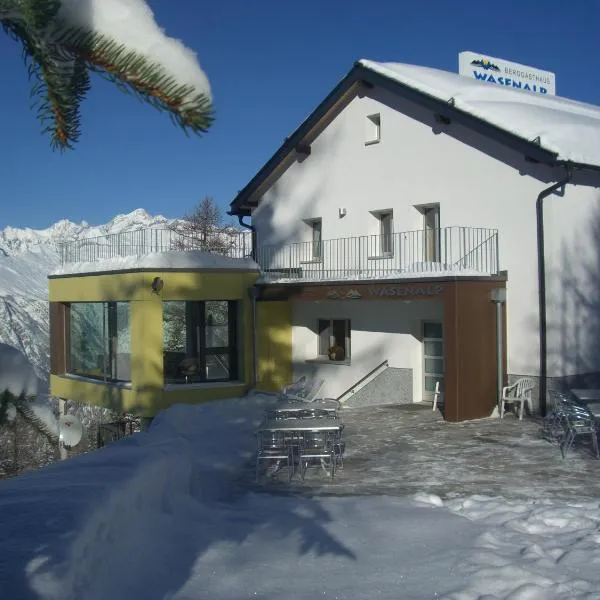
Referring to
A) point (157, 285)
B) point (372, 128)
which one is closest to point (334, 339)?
point (157, 285)

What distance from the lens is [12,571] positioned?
4160mm

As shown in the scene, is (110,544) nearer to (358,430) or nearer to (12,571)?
(12,571)

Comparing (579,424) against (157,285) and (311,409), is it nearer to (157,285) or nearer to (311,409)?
(311,409)

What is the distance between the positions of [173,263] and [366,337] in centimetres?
455

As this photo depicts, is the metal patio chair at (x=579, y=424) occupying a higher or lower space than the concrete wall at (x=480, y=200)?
lower

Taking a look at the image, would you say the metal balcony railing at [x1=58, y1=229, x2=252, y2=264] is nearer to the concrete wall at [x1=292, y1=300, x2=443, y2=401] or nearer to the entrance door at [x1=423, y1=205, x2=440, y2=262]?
the concrete wall at [x1=292, y1=300, x2=443, y2=401]

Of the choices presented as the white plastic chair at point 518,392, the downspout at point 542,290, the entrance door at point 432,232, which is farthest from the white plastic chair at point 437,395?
the entrance door at point 432,232

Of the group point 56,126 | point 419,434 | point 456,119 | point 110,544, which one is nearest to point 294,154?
point 456,119

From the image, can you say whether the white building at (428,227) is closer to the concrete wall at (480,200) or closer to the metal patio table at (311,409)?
the concrete wall at (480,200)

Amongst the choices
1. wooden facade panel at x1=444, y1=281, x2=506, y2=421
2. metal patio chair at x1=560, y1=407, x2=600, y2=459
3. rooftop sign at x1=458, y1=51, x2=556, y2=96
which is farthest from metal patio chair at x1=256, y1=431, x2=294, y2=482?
rooftop sign at x1=458, y1=51, x2=556, y2=96

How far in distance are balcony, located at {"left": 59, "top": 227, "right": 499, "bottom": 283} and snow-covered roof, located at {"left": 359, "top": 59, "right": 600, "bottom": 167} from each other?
6.46 feet

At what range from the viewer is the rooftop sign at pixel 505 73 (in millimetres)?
20125

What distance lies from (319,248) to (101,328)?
5.69 metres

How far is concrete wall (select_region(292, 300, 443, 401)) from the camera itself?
16.1 meters
